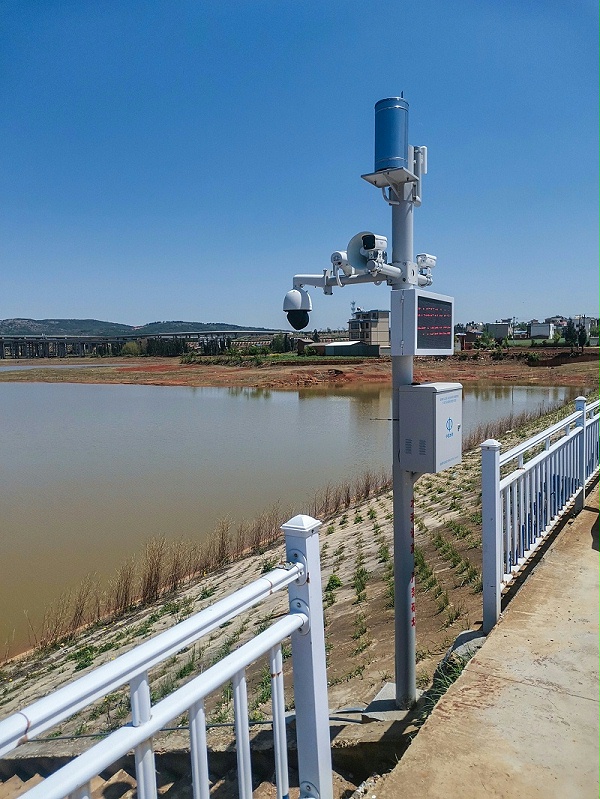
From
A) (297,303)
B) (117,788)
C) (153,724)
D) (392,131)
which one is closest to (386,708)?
(117,788)

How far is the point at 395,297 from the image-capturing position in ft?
11.6

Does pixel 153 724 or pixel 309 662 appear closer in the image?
pixel 153 724

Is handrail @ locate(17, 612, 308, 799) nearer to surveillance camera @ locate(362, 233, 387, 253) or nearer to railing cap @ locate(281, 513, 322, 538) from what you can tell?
railing cap @ locate(281, 513, 322, 538)

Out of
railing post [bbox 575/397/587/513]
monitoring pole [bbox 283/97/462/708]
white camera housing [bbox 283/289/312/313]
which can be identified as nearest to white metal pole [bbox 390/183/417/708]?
monitoring pole [bbox 283/97/462/708]

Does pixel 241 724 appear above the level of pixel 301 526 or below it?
below

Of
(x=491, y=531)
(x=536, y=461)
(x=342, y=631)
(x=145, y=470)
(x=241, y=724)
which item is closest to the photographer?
(x=241, y=724)

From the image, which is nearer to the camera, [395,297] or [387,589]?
[395,297]

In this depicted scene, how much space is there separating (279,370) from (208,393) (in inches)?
689

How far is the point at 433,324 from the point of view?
3781 millimetres

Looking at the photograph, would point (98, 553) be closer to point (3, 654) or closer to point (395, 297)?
point (3, 654)

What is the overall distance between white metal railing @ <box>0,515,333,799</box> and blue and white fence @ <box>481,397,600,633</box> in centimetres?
201

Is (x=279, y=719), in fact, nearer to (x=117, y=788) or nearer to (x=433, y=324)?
(x=117, y=788)

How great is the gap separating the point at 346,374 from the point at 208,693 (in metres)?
56.1

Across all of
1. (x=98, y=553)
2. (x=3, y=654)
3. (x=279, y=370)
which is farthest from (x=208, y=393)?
(x=3, y=654)
